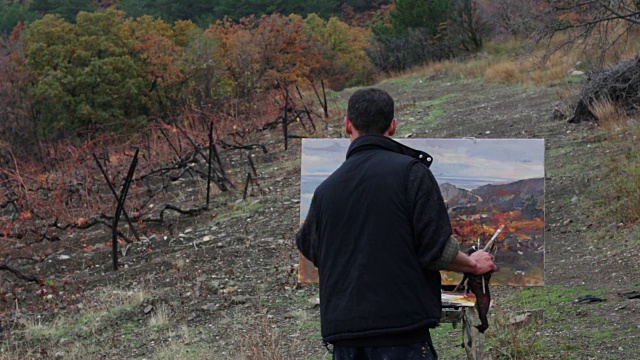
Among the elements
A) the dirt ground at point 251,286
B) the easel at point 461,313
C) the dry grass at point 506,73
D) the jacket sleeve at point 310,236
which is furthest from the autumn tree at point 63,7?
Result: the jacket sleeve at point 310,236

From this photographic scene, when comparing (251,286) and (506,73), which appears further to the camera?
(506,73)

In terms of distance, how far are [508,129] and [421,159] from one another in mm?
11664

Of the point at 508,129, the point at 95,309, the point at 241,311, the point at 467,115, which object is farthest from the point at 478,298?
the point at 467,115

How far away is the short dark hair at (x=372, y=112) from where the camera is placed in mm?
3471

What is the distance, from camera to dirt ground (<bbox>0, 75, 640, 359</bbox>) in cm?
625

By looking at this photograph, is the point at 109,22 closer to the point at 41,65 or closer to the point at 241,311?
the point at 41,65

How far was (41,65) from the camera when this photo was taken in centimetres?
2992

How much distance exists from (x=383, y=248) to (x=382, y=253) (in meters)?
0.02

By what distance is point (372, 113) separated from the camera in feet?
11.4

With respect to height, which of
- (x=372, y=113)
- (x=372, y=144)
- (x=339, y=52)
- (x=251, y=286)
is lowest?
(x=339, y=52)

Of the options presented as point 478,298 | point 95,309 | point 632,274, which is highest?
point 478,298

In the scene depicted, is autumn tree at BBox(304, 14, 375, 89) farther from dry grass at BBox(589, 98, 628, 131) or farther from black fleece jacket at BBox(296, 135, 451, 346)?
black fleece jacket at BBox(296, 135, 451, 346)

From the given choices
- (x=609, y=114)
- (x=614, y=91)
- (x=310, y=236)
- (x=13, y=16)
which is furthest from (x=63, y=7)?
(x=310, y=236)

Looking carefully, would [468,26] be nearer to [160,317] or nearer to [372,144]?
[160,317]
